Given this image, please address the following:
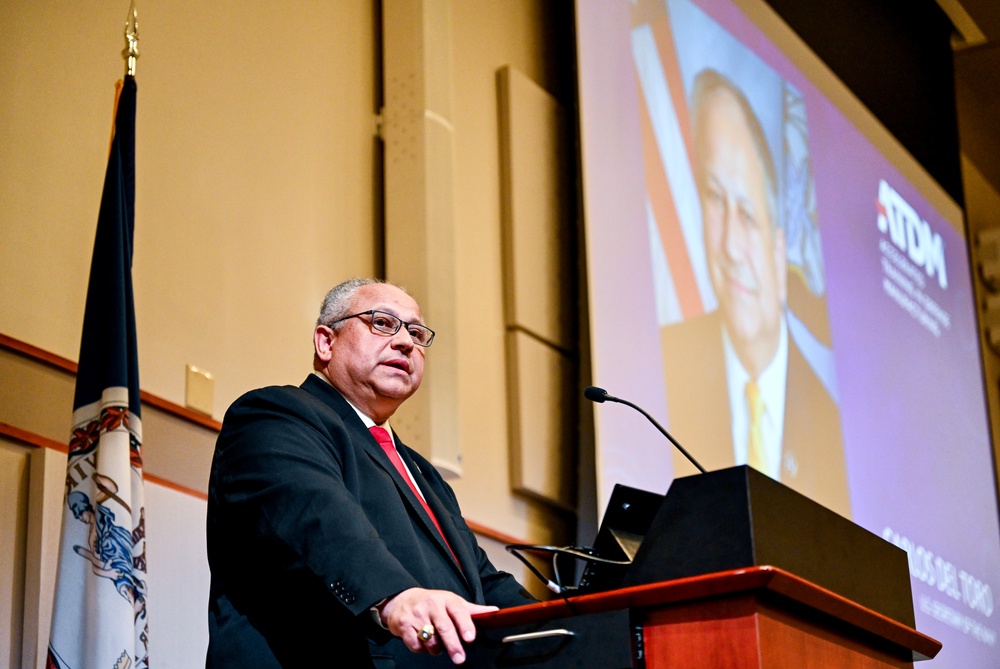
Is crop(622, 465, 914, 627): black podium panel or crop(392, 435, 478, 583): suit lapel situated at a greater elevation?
crop(392, 435, 478, 583): suit lapel

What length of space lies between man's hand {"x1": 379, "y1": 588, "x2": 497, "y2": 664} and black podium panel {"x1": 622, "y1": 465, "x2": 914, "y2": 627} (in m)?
0.23

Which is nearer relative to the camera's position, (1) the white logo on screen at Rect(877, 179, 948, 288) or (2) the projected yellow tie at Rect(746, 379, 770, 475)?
(2) the projected yellow tie at Rect(746, 379, 770, 475)

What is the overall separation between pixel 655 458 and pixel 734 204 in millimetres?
1401

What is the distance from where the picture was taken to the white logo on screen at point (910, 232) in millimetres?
7133

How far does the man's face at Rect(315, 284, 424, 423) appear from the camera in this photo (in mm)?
2559

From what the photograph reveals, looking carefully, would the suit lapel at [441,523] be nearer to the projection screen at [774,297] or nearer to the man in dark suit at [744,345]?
the projection screen at [774,297]

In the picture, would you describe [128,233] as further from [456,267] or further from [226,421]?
[456,267]

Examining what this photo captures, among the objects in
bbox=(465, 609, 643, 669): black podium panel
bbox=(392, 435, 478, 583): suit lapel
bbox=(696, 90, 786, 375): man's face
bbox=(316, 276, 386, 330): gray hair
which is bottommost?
bbox=(465, 609, 643, 669): black podium panel

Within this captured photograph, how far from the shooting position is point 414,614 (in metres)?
1.70

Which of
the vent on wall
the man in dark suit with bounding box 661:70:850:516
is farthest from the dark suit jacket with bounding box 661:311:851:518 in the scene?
the vent on wall

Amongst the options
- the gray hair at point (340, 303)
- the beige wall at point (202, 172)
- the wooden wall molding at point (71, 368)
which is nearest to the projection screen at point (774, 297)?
the beige wall at point (202, 172)

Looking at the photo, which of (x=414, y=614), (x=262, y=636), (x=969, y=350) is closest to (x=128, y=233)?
(x=262, y=636)

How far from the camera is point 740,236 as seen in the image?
18.6 feet

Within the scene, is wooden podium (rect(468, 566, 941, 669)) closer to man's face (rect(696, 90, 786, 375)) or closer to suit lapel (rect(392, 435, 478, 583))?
suit lapel (rect(392, 435, 478, 583))
